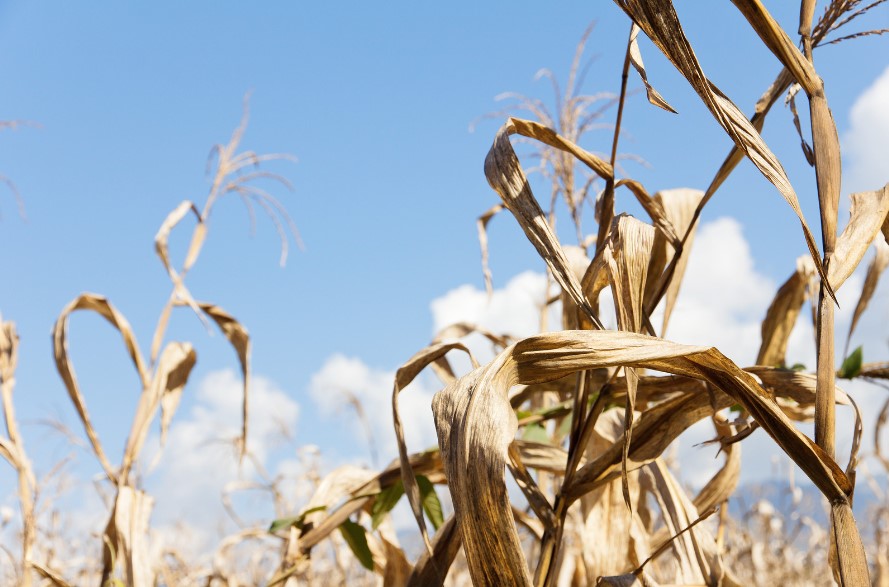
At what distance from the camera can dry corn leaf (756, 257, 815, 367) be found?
1.14 m

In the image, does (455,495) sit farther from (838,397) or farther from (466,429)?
(838,397)

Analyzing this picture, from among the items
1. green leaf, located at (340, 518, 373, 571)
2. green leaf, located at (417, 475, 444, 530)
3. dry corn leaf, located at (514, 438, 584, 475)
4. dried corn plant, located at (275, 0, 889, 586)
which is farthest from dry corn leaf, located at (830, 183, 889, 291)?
green leaf, located at (340, 518, 373, 571)

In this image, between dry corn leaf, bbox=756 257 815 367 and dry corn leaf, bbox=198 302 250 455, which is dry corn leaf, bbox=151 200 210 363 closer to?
dry corn leaf, bbox=198 302 250 455

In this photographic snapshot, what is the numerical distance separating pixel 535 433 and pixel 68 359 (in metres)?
0.84

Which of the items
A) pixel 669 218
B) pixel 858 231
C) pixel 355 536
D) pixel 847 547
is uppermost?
pixel 669 218

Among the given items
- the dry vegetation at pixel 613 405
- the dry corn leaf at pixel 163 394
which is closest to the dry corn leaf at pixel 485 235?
the dry vegetation at pixel 613 405

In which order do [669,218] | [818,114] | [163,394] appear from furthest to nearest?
[163,394]
[669,218]
[818,114]

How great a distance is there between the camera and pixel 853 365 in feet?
3.31

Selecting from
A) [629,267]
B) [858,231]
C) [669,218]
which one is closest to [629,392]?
[629,267]

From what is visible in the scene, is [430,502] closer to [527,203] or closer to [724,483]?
[724,483]

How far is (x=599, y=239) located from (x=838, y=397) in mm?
265

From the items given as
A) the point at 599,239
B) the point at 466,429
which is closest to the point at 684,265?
the point at 599,239

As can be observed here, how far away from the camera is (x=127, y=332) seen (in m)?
1.40

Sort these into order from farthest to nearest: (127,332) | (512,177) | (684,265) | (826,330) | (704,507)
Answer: (127,332)
(704,507)
(684,265)
(512,177)
(826,330)
